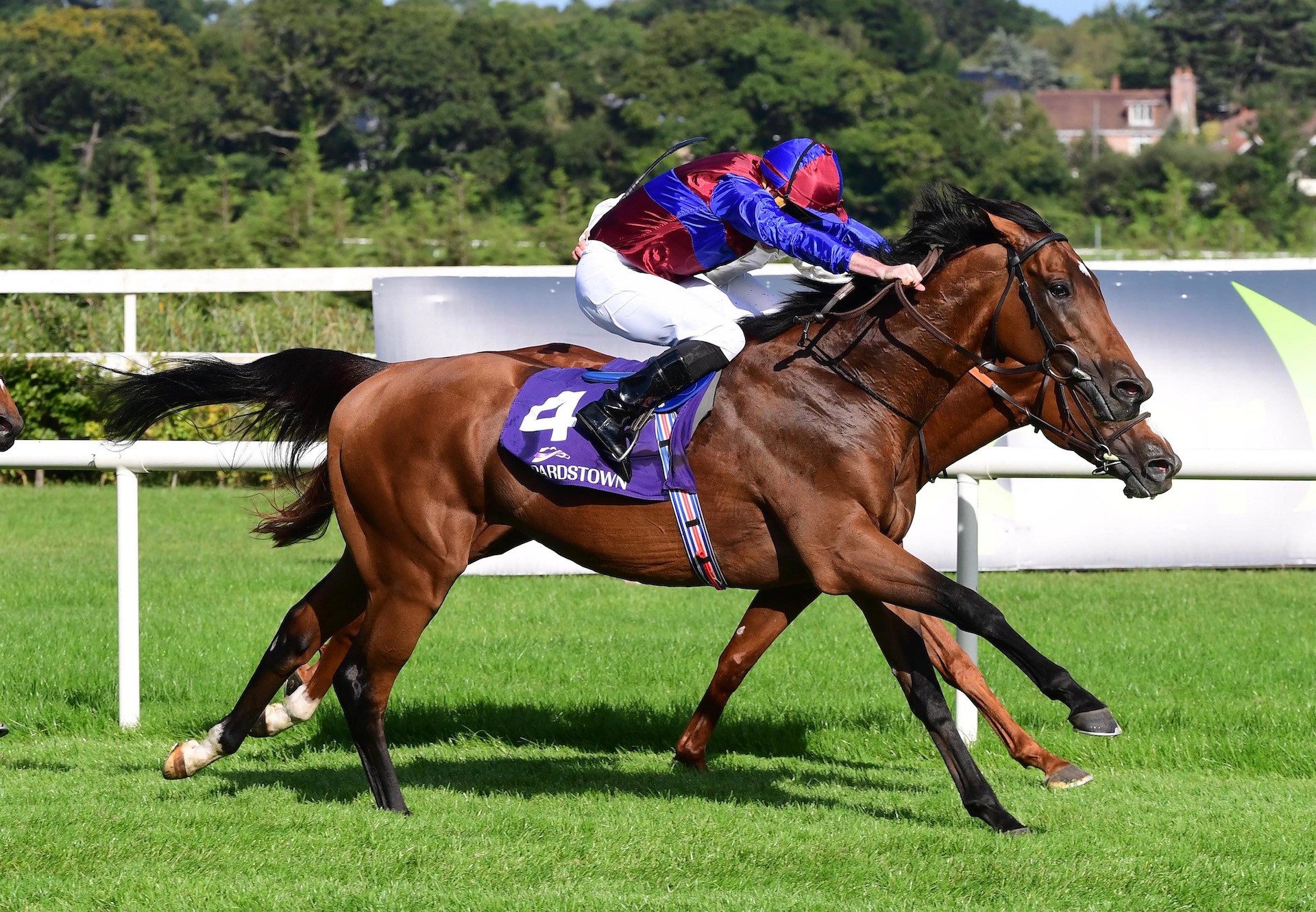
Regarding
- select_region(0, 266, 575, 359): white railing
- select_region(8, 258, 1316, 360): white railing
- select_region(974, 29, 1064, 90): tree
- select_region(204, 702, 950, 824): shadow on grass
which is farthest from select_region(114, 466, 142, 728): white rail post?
select_region(974, 29, 1064, 90): tree

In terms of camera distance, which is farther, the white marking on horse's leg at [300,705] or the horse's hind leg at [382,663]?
the white marking on horse's leg at [300,705]

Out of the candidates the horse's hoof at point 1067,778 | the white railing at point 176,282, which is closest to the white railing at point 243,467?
the horse's hoof at point 1067,778

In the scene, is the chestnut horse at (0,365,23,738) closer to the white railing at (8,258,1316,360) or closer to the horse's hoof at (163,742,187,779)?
the horse's hoof at (163,742,187,779)

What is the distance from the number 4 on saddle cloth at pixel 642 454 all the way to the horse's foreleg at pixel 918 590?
0.35 m

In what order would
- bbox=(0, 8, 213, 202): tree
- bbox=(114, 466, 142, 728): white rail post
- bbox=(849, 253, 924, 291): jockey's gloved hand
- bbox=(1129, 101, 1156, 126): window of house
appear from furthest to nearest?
bbox=(1129, 101, 1156, 126): window of house < bbox=(0, 8, 213, 202): tree < bbox=(114, 466, 142, 728): white rail post < bbox=(849, 253, 924, 291): jockey's gloved hand

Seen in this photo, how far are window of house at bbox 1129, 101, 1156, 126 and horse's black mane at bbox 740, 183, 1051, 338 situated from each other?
13054 cm

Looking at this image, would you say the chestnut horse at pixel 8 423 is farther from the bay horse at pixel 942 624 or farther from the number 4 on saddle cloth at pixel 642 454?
the number 4 on saddle cloth at pixel 642 454

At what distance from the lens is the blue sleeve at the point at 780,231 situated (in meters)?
4.36

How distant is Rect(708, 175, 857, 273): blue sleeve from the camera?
4355 millimetres

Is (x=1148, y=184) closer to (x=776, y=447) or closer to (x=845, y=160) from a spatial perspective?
(x=845, y=160)

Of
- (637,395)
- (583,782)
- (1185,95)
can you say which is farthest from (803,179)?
(1185,95)

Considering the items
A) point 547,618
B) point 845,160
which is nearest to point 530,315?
point 547,618

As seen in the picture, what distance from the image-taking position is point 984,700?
4.73m

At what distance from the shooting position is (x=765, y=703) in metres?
5.96
